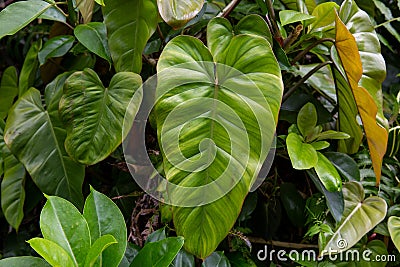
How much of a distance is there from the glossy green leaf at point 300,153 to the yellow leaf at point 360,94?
12 cm

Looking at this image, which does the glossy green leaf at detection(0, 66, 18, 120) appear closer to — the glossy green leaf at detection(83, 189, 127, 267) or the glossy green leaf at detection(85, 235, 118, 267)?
the glossy green leaf at detection(83, 189, 127, 267)

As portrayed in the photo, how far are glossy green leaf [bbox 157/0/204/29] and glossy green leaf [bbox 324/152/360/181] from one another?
0.48 m

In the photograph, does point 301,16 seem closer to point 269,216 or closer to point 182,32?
point 182,32

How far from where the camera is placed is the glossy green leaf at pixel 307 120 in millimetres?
1121

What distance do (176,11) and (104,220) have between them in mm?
388

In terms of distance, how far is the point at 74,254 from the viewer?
0.78 meters

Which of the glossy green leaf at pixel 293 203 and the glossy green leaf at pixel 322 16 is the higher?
the glossy green leaf at pixel 322 16

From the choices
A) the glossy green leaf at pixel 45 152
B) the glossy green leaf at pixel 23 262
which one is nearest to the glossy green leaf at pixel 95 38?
the glossy green leaf at pixel 45 152

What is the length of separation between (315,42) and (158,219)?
0.52m

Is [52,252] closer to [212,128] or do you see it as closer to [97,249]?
[97,249]

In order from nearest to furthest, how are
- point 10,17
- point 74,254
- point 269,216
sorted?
point 74,254 < point 10,17 < point 269,216

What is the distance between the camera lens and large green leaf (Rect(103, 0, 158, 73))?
1.02 metres

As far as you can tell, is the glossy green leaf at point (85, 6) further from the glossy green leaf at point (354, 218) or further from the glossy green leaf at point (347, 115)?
the glossy green leaf at point (354, 218)

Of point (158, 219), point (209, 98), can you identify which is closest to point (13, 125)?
point (158, 219)
